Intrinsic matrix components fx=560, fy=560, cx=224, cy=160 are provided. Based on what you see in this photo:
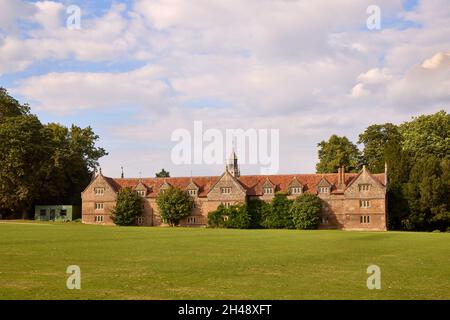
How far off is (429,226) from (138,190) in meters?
40.8

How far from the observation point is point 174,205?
7806 cm

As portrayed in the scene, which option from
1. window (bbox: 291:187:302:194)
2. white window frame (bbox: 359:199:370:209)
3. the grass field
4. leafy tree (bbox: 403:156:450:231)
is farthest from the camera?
window (bbox: 291:187:302:194)

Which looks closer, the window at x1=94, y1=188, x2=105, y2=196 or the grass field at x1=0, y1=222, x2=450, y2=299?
the grass field at x1=0, y1=222, x2=450, y2=299

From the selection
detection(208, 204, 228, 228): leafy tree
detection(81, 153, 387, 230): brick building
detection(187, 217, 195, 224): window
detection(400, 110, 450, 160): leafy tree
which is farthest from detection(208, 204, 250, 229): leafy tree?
detection(400, 110, 450, 160): leafy tree

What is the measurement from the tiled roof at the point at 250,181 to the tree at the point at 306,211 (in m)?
3.52

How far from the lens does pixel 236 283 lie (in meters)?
17.6

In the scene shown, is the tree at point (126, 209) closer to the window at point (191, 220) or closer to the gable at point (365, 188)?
the window at point (191, 220)

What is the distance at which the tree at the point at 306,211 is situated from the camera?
70.9m

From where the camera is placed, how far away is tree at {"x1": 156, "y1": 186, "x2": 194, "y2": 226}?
77.9m

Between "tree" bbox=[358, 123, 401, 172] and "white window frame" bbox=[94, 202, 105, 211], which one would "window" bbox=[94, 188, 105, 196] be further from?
"tree" bbox=[358, 123, 401, 172]

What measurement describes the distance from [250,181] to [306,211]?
11.6 metres

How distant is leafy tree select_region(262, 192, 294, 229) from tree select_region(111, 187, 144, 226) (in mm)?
18761
